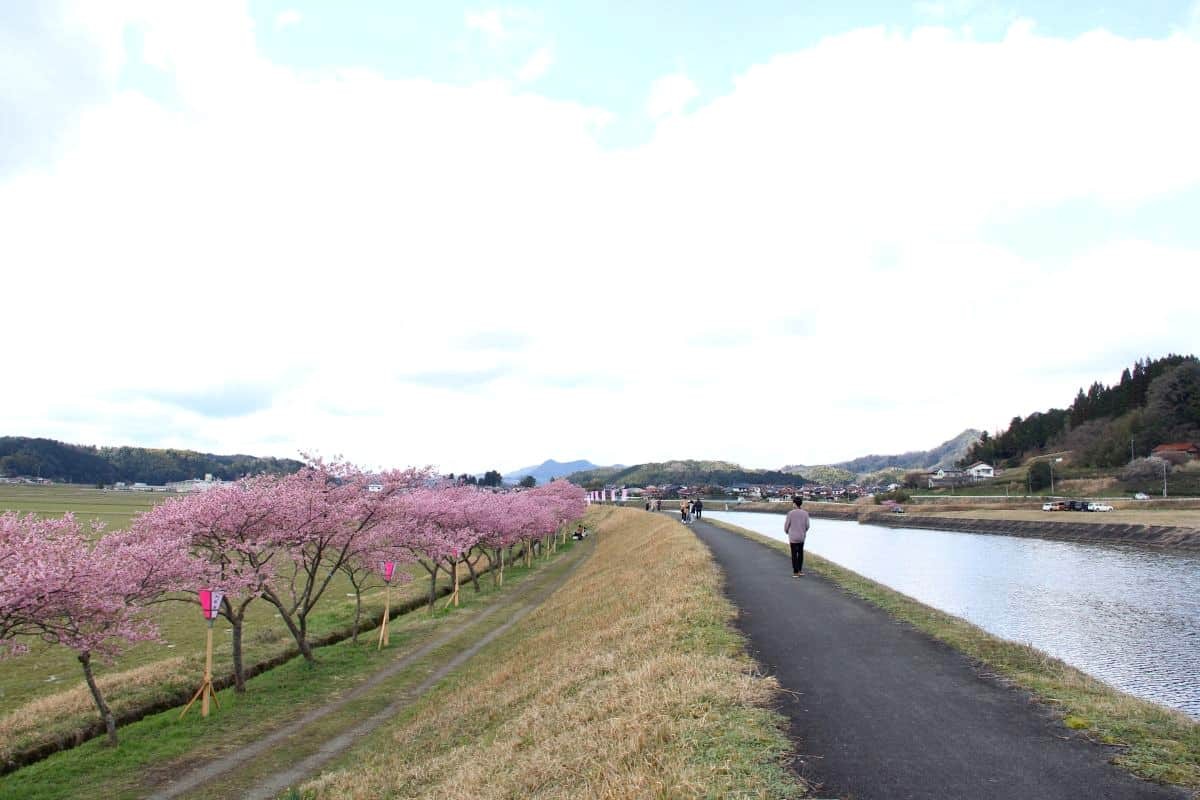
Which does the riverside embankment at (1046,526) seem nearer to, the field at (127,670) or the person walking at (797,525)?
the person walking at (797,525)

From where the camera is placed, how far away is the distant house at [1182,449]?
10612cm

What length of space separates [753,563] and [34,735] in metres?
24.3

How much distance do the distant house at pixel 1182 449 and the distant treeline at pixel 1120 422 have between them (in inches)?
150

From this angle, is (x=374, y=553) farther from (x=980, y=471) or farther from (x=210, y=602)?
(x=980, y=471)

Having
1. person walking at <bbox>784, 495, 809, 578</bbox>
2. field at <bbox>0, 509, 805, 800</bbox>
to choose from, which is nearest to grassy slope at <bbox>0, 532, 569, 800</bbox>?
field at <bbox>0, 509, 805, 800</bbox>

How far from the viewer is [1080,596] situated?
118 feet

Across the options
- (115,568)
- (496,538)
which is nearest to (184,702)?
(115,568)

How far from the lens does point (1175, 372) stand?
394 feet

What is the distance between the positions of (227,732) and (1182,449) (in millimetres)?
132759

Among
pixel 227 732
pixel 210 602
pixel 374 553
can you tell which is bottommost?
pixel 227 732

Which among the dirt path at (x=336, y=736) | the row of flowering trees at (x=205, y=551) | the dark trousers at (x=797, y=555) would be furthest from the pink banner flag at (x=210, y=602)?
the dark trousers at (x=797, y=555)

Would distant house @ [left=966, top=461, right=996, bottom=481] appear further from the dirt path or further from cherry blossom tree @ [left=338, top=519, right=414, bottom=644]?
the dirt path

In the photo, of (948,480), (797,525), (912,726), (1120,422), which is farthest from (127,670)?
(948,480)

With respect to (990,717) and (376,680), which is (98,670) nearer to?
(376,680)
